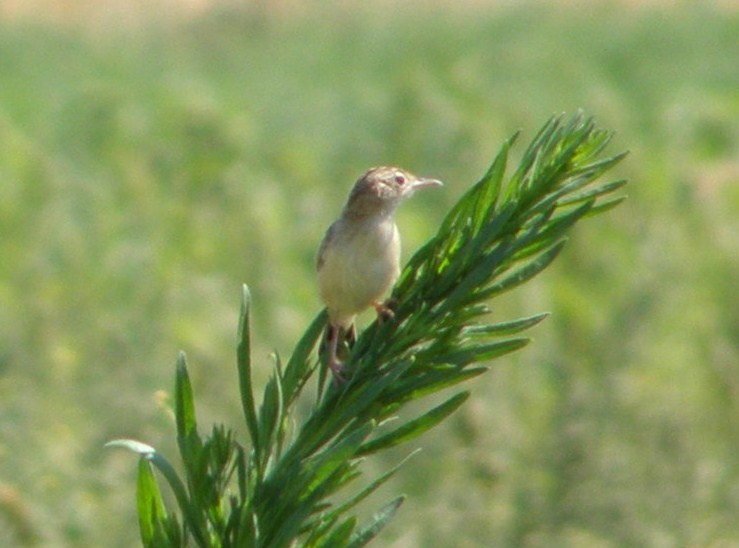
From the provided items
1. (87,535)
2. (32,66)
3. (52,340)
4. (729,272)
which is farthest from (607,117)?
(32,66)

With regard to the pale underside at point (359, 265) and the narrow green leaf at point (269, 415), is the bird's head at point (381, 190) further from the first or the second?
the narrow green leaf at point (269, 415)

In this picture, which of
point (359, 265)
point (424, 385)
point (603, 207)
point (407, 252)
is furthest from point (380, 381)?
point (407, 252)

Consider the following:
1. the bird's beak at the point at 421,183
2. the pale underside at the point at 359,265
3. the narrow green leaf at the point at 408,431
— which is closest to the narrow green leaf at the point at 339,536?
the narrow green leaf at the point at 408,431

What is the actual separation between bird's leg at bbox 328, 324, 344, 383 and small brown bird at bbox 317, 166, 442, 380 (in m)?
0.50

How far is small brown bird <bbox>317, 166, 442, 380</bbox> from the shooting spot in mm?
4422

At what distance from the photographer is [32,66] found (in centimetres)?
2678

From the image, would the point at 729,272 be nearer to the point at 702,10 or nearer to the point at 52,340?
the point at 52,340

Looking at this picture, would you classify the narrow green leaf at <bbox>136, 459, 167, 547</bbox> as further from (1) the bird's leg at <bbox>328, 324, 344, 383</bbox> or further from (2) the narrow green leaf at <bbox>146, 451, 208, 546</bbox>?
(1) the bird's leg at <bbox>328, 324, 344, 383</bbox>

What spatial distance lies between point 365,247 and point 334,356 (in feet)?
5.41

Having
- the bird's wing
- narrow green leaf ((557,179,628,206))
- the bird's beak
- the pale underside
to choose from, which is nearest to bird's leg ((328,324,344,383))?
narrow green leaf ((557,179,628,206))

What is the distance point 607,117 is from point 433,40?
42.2 ft

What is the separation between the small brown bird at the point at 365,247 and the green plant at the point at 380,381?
126 centimetres

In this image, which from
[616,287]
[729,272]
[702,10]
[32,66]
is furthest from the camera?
[702,10]

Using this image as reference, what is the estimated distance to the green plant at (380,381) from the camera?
2.63 metres
